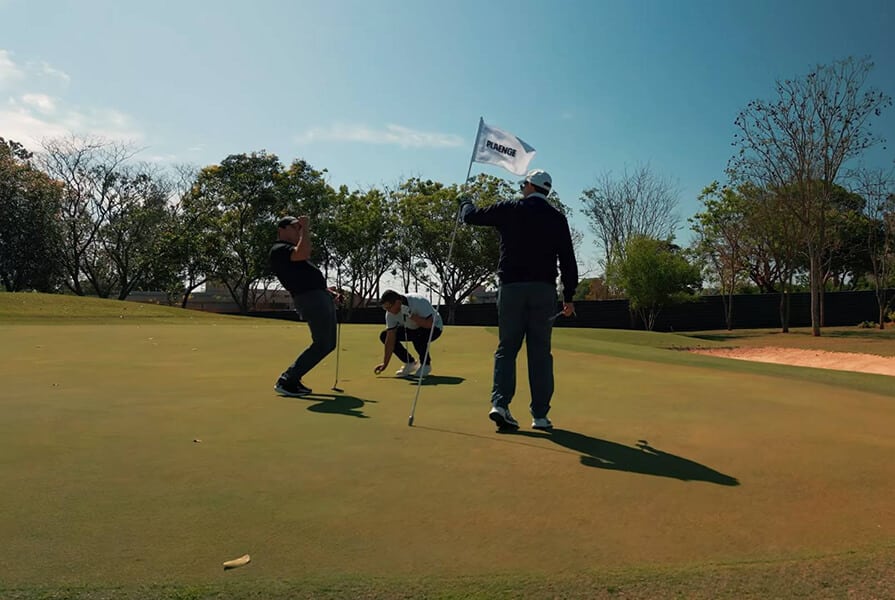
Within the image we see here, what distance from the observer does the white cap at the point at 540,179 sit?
5.42m

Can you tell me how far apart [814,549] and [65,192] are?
56.9 meters

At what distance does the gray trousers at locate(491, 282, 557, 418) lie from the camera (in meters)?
5.25

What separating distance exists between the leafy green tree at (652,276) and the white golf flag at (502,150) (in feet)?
121

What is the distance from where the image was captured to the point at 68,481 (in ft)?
11.1

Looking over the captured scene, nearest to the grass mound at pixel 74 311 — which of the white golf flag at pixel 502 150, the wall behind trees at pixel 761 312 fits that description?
the white golf flag at pixel 502 150

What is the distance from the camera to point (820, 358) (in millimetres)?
20828

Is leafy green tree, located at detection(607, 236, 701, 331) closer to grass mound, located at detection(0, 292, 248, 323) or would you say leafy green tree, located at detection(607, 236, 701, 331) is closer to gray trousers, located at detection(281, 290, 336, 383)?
grass mound, located at detection(0, 292, 248, 323)

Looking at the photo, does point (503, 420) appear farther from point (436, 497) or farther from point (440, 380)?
point (440, 380)

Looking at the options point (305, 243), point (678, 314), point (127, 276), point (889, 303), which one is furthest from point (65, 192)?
point (889, 303)

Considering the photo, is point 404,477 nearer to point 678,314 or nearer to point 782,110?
point 782,110

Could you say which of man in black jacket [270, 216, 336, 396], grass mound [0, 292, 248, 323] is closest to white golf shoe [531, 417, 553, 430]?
man in black jacket [270, 216, 336, 396]

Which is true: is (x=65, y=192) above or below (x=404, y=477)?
above

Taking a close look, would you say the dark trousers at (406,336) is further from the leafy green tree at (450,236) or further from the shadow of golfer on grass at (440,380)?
the leafy green tree at (450,236)

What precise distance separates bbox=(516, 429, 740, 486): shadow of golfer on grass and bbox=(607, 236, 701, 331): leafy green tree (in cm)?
3833
